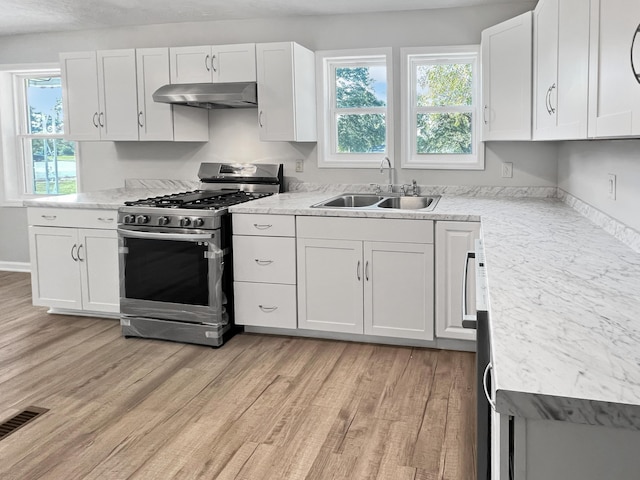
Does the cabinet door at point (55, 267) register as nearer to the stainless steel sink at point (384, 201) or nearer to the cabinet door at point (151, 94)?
the cabinet door at point (151, 94)

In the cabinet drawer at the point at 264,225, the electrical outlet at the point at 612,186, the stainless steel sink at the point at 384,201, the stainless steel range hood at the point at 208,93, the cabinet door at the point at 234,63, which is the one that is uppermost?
the cabinet door at the point at 234,63

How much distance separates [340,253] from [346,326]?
0.46m

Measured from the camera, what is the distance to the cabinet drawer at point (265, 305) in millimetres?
3893

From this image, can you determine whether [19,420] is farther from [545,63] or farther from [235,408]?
[545,63]

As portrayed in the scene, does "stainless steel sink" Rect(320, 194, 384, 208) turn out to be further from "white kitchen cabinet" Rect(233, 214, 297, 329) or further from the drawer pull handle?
the drawer pull handle

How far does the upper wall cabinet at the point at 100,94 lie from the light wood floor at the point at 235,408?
5.21ft

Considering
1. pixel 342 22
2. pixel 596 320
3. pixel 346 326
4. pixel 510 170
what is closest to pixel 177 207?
pixel 346 326

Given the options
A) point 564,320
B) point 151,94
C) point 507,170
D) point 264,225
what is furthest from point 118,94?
point 564,320

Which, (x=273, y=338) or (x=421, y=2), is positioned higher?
(x=421, y=2)

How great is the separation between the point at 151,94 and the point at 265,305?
6.09ft

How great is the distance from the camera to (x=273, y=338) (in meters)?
3.96

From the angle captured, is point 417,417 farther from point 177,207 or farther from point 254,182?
point 254,182

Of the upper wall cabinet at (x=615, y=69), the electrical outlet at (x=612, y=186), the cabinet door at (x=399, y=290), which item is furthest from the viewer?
the cabinet door at (x=399, y=290)

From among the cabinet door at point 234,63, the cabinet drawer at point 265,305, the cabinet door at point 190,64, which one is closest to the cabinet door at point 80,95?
the cabinet door at point 190,64
